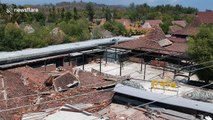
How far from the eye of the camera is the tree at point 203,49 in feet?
65.6

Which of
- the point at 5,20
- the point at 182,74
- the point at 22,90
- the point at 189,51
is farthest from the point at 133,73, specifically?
the point at 5,20

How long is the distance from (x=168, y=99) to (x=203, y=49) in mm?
6775

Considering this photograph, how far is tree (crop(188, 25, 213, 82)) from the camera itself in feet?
65.6

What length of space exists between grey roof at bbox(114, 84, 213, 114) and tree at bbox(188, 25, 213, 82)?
5.96 metres

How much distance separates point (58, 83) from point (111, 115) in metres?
6.15

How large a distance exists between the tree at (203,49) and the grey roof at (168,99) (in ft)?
19.5

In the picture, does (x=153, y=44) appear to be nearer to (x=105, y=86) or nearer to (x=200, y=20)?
(x=200, y=20)

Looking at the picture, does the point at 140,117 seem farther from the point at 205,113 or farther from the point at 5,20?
the point at 5,20

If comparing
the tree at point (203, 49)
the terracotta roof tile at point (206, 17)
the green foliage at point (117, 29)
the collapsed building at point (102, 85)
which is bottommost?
the collapsed building at point (102, 85)

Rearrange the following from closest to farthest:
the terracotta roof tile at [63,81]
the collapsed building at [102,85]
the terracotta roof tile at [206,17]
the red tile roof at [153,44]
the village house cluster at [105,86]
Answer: the village house cluster at [105,86], the collapsed building at [102,85], the terracotta roof tile at [63,81], the red tile roof at [153,44], the terracotta roof tile at [206,17]

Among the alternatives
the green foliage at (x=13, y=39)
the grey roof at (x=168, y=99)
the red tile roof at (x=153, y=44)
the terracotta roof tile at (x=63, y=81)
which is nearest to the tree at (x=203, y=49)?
the grey roof at (x=168, y=99)

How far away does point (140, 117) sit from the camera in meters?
14.6

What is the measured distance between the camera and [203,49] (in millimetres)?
20062

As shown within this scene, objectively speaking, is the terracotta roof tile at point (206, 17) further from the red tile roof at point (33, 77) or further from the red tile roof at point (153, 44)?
the red tile roof at point (33, 77)
